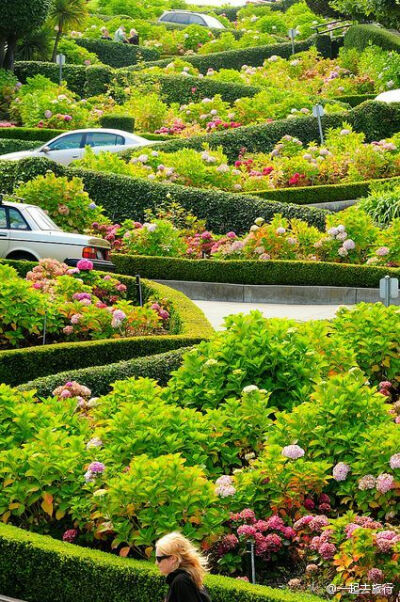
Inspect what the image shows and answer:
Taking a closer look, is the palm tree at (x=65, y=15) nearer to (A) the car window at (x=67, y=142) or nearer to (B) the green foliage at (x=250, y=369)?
(A) the car window at (x=67, y=142)

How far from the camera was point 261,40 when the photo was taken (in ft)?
161

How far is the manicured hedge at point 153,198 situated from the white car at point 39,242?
12.2 feet

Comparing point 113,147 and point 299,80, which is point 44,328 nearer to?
point 113,147

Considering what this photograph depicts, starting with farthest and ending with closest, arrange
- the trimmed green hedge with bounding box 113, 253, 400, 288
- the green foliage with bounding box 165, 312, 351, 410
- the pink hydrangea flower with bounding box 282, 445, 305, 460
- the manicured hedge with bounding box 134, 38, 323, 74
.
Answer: the manicured hedge with bounding box 134, 38, 323, 74
the trimmed green hedge with bounding box 113, 253, 400, 288
the green foliage with bounding box 165, 312, 351, 410
the pink hydrangea flower with bounding box 282, 445, 305, 460

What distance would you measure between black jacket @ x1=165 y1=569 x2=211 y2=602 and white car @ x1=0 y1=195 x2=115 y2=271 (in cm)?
1097

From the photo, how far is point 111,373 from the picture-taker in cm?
1269

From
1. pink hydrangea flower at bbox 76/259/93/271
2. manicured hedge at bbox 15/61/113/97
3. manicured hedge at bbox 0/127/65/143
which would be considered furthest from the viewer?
manicured hedge at bbox 15/61/113/97

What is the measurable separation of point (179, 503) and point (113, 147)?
19.3 meters

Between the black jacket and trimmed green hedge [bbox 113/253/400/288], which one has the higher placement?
trimmed green hedge [bbox 113/253/400/288]

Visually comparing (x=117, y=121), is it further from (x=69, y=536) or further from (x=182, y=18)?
(x=69, y=536)

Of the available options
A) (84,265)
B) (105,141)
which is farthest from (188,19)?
(84,265)

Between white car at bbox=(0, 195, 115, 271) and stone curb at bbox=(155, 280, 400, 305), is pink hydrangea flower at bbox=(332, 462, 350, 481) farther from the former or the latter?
white car at bbox=(0, 195, 115, 271)

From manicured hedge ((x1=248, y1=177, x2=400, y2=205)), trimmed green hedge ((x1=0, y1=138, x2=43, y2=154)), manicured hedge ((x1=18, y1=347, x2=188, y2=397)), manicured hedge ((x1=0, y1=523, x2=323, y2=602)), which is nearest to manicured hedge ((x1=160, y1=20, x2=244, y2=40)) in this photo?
trimmed green hedge ((x1=0, y1=138, x2=43, y2=154))

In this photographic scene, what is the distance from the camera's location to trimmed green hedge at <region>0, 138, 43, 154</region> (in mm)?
30953
